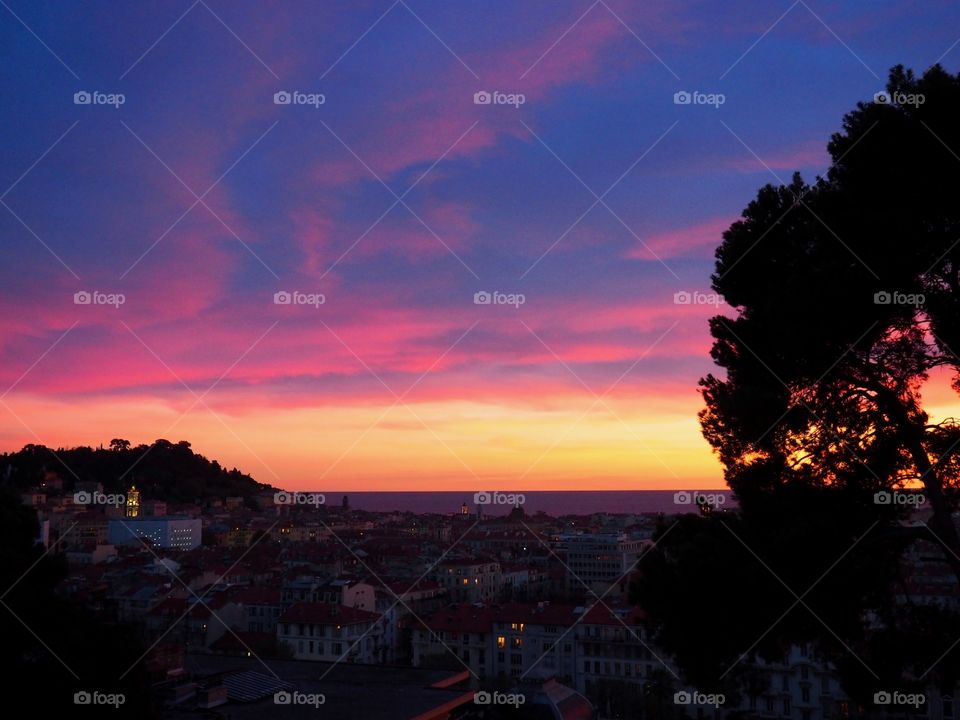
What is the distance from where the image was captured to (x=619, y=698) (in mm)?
26172

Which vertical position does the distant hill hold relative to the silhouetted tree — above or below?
above

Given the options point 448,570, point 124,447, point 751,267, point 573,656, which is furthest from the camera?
point 124,447

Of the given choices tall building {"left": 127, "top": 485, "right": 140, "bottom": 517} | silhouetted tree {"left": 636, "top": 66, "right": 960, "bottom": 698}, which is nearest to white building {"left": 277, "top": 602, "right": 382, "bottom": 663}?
silhouetted tree {"left": 636, "top": 66, "right": 960, "bottom": 698}

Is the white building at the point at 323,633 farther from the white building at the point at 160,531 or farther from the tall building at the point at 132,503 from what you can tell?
the tall building at the point at 132,503

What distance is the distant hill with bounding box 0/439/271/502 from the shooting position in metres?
97.1

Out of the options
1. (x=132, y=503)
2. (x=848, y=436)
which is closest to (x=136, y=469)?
(x=132, y=503)

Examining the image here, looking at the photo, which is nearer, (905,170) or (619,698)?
(905,170)

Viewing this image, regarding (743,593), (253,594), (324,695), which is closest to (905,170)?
(743,593)

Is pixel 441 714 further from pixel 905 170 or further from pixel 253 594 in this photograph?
pixel 253 594

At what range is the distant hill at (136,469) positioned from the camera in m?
97.1

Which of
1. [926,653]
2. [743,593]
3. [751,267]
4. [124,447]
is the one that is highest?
[124,447]

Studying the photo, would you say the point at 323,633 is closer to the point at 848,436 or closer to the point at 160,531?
the point at 848,436

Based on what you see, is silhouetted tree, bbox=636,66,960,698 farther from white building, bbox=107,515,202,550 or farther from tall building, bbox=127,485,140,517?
tall building, bbox=127,485,140,517

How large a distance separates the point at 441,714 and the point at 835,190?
27.6ft
